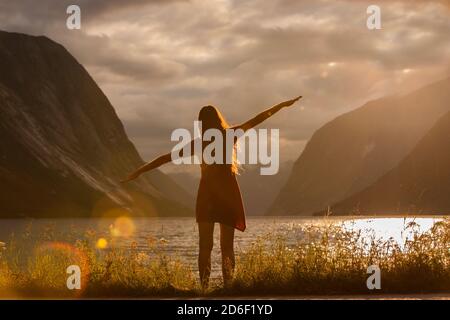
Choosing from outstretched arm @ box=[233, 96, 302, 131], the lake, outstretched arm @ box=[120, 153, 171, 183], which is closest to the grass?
the lake

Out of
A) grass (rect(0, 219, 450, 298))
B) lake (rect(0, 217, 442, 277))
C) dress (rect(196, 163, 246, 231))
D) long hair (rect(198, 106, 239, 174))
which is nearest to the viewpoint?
grass (rect(0, 219, 450, 298))

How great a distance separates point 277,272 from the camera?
9.69 metres

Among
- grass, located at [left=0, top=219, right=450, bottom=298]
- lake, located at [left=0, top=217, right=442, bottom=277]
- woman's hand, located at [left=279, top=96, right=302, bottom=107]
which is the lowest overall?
grass, located at [left=0, top=219, right=450, bottom=298]

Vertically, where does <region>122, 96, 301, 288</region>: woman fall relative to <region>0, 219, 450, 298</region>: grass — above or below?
above

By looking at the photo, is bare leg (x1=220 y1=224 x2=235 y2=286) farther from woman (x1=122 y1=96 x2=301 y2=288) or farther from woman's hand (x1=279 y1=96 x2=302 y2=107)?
woman's hand (x1=279 y1=96 x2=302 y2=107)

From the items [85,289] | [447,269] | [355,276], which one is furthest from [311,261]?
[85,289]

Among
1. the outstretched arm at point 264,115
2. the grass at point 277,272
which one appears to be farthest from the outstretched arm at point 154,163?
the grass at point 277,272

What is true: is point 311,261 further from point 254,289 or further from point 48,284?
point 48,284

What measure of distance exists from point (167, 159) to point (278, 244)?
8.26ft

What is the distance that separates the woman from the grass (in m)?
0.38

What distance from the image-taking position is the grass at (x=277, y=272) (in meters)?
9.34

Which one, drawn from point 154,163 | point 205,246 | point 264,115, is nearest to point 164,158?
point 154,163

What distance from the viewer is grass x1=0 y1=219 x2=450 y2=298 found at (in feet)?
30.6

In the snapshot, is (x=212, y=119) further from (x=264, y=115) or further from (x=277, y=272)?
(x=277, y=272)
